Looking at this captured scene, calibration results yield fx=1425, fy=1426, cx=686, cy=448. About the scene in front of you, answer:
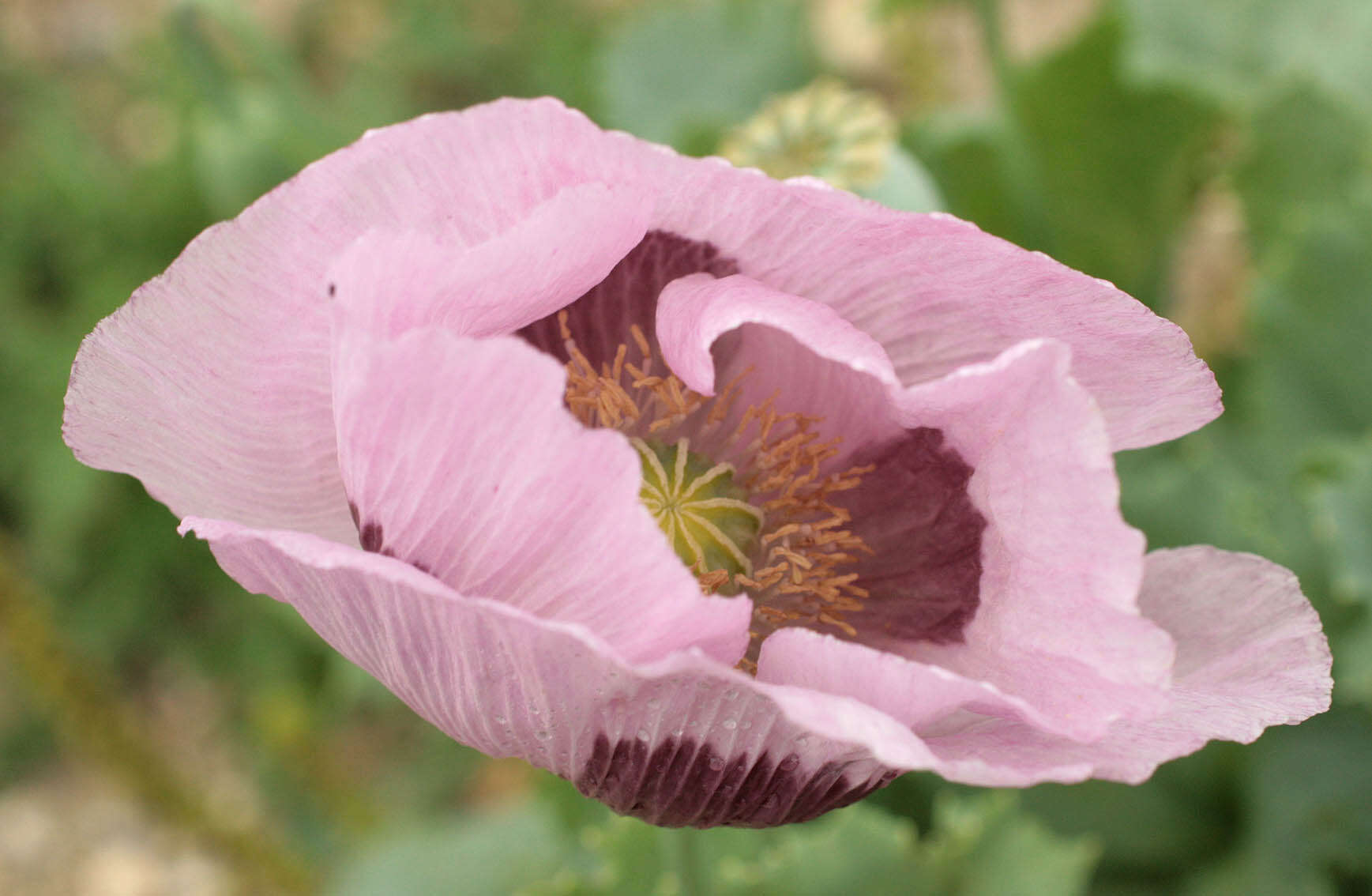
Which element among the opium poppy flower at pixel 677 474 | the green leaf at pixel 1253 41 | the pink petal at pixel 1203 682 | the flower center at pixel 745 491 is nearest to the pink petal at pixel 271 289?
the opium poppy flower at pixel 677 474

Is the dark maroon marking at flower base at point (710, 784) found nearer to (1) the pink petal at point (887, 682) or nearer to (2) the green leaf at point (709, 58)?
(1) the pink petal at point (887, 682)

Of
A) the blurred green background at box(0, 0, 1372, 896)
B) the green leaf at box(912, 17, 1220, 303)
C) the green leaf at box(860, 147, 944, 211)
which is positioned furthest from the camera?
the green leaf at box(912, 17, 1220, 303)

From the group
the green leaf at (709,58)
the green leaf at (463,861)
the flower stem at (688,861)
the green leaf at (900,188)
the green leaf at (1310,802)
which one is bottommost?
the green leaf at (463,861)

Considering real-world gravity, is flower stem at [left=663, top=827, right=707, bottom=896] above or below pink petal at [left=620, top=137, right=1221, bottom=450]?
below

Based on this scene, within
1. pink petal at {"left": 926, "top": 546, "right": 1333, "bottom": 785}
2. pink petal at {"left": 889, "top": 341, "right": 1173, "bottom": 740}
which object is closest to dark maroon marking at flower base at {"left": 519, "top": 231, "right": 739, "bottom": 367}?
pink petal at {"left": 889, "top": 341, "right": 1173, "bottom": 740}

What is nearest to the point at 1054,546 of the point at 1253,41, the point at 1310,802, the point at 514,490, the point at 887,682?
the point at 887,682

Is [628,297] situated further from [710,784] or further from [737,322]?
[710,784]

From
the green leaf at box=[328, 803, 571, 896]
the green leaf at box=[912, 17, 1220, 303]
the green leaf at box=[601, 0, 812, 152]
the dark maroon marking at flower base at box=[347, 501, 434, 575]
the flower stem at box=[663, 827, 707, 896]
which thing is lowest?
the green leaf at box=[328, 803, 571, 896]

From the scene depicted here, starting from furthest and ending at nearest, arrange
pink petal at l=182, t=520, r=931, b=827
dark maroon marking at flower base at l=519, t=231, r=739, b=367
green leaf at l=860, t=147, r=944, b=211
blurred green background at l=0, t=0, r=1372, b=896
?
blurred green background at l=0, t=0, r=1372, b=896 → green leaf at l=860, t=147, r=944, b=211 → dark maroon marking at flower base at l=519, t=231, r=739, b=367 → pink petal at l=182, t=520, r=931, b=827

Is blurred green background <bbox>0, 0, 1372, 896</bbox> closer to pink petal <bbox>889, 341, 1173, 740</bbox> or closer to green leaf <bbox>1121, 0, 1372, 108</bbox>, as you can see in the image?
green leaf <bbox>1121, 0, 1372, 108</bbox>
